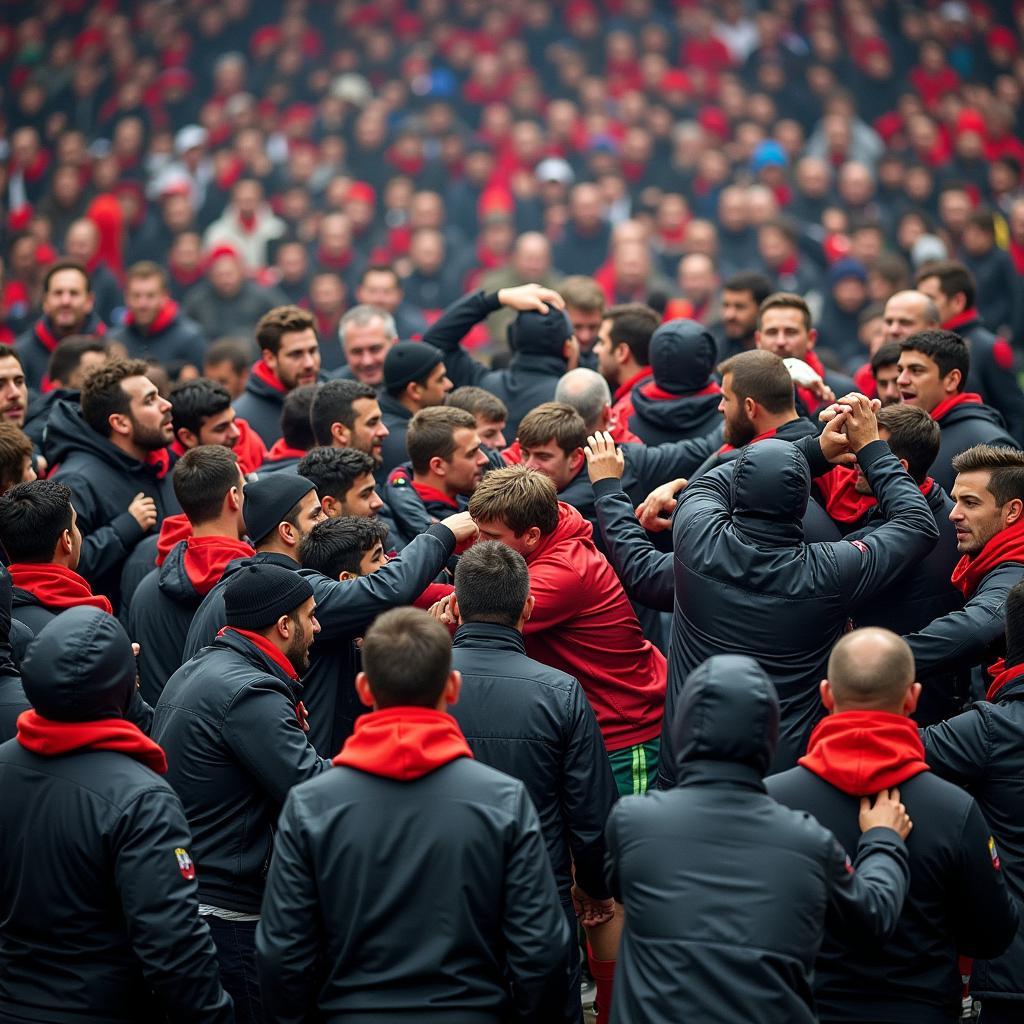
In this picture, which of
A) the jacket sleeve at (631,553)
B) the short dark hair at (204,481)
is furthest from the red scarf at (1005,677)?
the short dark hair at (204,481)

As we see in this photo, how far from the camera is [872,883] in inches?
153

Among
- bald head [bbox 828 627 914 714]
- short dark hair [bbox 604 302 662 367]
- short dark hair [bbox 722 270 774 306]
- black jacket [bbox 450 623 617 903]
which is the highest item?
short dark hair [bbox 722 270 774 306]

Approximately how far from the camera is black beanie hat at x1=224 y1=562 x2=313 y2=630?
4828 millimetres

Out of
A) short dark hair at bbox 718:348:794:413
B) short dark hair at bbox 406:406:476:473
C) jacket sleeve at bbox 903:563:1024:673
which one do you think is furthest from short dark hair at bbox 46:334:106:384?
jacket sleeve at bbox 903:563:1024:673

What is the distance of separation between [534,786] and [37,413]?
463 cm

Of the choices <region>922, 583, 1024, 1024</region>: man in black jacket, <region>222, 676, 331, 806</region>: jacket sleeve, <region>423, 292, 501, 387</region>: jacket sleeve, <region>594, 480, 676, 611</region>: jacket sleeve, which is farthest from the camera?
<region>423, 292, 501, 387</region>: jacket sleeve

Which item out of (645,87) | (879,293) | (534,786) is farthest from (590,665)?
(645,87)

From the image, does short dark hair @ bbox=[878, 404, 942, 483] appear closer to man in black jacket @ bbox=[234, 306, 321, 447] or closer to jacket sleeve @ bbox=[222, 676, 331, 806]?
jacket sleeve @ bbox=[222, 676, 331, 806]

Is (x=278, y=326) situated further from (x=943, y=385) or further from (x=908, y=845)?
(x=908, y=845)

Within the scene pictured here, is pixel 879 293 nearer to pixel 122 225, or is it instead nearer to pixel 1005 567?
pixel 1005 567

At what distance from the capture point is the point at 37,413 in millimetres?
8180

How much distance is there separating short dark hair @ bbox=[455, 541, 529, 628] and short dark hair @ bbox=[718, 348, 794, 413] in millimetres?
1556

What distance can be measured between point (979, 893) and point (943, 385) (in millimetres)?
3339

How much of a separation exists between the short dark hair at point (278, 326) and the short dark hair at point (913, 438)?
3.73 metres
